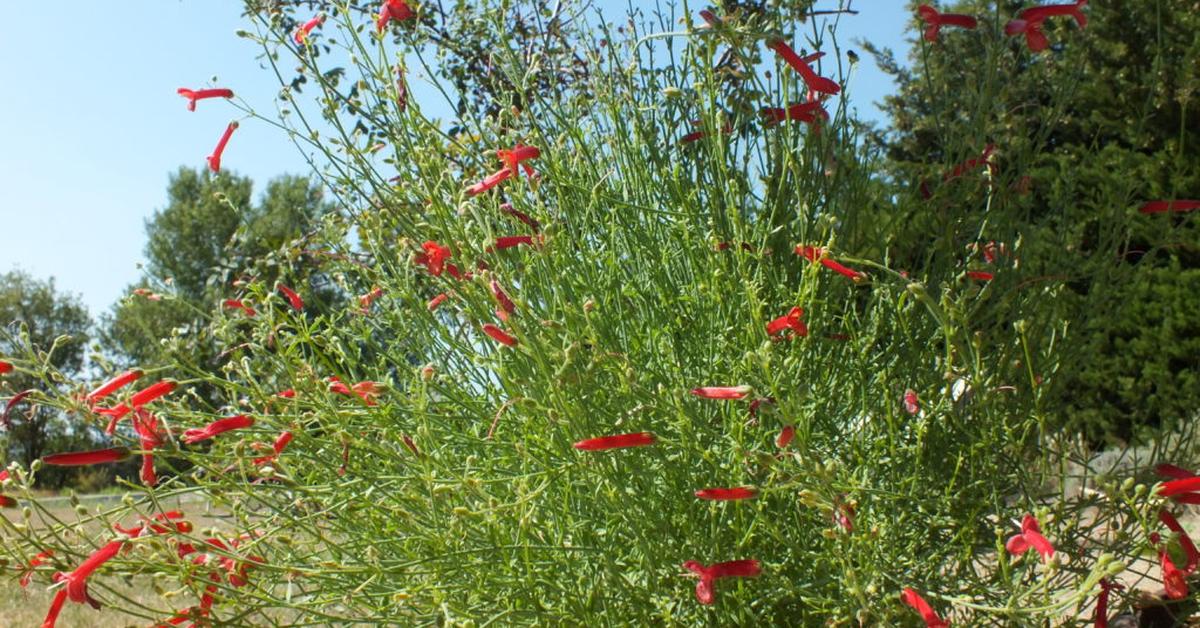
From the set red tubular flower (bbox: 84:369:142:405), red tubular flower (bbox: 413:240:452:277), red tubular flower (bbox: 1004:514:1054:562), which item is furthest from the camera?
red tubular flower (bbox: 413:240:452:277)

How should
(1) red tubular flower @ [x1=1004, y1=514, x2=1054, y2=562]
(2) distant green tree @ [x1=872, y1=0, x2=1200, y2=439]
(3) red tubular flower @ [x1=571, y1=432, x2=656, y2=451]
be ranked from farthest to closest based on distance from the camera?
(2) distant green tree @ [x1=872, y1=0, x2=1200, y2=439] → (3) red tubular flower @ [x1=571, y1=432, x2=656, y2=451] → (1) red tubular flower @ [x1=1004, y1=514, x2=1054, y2=562]

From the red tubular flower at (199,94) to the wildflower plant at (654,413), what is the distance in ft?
0.46

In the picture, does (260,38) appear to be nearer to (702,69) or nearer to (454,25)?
(702,69)

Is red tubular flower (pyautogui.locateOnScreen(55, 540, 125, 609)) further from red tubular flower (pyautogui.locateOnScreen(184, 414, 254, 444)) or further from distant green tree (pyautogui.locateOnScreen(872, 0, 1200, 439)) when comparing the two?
distant green tree (pyautogui.locateOnScreen(872, 0, 1200, 439))

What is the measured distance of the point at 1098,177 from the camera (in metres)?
6.17

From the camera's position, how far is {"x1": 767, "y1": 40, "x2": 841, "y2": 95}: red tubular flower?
6.16 feet

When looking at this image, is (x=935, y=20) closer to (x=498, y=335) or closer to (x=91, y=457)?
(x=498, y=335)

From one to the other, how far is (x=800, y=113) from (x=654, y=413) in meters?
0.69

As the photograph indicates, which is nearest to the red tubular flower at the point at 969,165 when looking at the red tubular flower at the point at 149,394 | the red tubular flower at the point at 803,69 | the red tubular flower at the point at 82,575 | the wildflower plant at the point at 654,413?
the wildflower plant at the point at 654,413

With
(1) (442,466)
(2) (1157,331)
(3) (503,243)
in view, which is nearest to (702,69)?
(3) (503,243)

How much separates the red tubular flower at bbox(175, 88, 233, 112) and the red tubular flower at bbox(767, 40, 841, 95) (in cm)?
124

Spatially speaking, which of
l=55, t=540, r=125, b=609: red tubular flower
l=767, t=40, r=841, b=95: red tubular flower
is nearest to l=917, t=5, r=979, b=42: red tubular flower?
l=767, t=40, r=841, b=95: red tubular flower

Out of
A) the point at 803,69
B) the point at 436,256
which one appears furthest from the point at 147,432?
the point at 803,69

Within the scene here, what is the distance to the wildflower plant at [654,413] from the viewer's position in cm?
183
